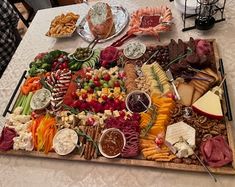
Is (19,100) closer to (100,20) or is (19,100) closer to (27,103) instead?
(27,103)

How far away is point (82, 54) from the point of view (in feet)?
6.21

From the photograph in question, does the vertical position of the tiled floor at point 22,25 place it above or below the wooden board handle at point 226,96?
below

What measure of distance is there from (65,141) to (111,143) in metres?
0.24

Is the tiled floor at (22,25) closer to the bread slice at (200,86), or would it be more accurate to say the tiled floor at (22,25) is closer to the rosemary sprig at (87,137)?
the rosemary sprig at (87,137)

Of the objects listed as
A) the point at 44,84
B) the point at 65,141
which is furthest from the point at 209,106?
the point at 44,84

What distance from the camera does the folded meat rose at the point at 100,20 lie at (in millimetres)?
1970

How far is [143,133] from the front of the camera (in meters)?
1.44

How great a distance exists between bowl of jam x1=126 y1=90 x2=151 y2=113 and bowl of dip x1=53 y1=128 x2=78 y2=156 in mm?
315

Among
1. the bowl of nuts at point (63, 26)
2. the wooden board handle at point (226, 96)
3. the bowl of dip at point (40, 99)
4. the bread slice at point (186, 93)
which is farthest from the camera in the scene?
the bowl of nuts at point (63, 26)

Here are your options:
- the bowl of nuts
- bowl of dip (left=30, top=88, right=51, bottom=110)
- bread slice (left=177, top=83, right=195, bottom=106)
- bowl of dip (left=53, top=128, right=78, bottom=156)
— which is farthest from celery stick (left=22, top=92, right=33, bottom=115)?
bread slice (left=177, top=83, right=195, bottom=106)

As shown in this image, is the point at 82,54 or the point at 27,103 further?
the point at 82,54

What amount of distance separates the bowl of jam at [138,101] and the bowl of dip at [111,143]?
159mm

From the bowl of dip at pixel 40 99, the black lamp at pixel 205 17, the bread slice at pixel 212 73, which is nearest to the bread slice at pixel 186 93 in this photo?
the bread slice at pixel 212 73

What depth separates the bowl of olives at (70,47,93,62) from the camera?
188 centimetres
